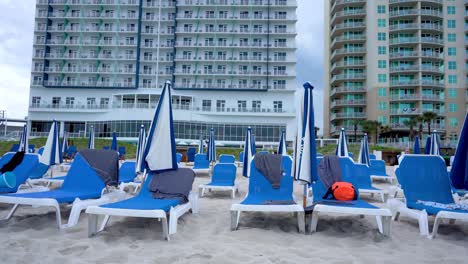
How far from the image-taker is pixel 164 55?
44.4 metres

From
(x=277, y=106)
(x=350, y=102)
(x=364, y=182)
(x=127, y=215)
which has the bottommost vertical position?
(x=127, y=215)

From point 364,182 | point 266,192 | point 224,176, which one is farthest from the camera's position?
point 224,176

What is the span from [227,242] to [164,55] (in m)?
43.3

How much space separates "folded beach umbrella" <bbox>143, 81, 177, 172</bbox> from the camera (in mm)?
5293

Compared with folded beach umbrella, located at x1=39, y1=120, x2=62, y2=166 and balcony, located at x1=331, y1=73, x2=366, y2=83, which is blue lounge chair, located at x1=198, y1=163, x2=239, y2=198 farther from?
balcony, located at x1=331, y1=73, x2=366, y2=83

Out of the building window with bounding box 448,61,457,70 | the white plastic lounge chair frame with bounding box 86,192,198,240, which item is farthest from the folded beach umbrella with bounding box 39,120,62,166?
the building window with bounding box 448,61,457,70

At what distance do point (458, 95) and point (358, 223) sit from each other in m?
50.3

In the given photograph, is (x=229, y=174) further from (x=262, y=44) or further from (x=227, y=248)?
(x=262, y=44)

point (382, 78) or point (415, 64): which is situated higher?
point (415, 64)

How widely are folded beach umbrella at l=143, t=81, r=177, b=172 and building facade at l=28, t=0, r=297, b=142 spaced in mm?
36302

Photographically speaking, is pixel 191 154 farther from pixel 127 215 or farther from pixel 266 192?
pixel 127 215

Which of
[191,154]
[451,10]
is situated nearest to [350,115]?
[451,10]

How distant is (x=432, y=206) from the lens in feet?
14.6

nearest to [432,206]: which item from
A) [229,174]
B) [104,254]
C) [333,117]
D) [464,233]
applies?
[464,233]
